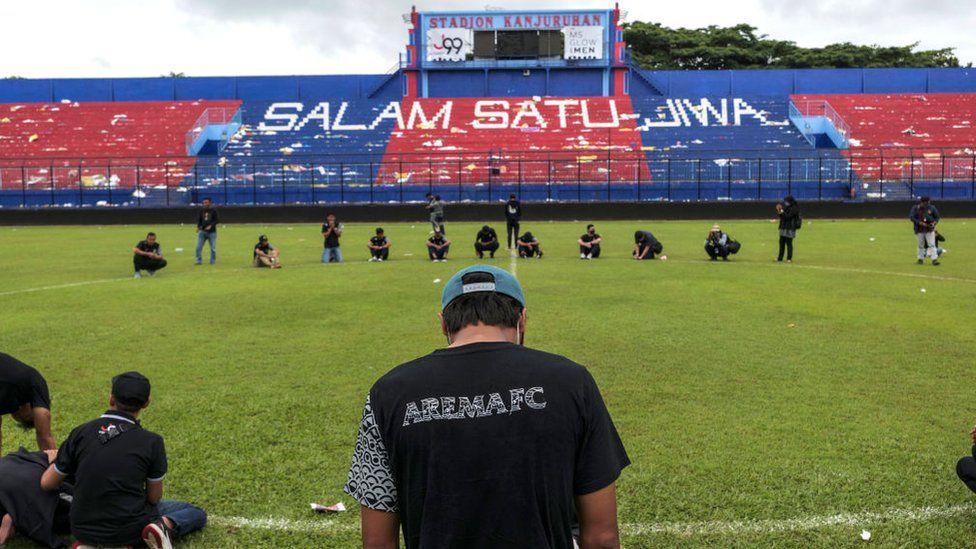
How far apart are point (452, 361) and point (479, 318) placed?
0.70 feet

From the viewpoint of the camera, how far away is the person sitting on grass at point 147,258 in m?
20.2

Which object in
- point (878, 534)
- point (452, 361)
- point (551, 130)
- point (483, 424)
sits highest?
point (551, 130)

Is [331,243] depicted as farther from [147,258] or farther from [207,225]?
[147,258]

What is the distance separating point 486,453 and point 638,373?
767cm

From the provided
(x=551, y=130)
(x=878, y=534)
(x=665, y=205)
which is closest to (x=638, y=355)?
(x=878, y=534)

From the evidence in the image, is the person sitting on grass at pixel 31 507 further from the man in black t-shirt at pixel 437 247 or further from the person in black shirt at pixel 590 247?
the person in black shirt at pixel 590 247

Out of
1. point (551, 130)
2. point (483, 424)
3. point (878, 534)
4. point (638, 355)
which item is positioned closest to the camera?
point (483, 424)

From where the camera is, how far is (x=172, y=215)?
137 feet

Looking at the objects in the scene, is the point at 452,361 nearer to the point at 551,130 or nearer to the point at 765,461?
the point at 765,461

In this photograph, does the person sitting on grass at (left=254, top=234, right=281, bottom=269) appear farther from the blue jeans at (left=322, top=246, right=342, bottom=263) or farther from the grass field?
the blue jeans at (left=322, top=246, right=342, bottom=263)

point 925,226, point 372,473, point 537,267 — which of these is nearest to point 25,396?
point 372,473

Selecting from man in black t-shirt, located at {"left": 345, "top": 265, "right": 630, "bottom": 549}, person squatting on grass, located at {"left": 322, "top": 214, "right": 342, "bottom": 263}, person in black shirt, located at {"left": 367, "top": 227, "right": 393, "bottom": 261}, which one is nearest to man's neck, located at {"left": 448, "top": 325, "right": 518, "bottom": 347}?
man in black t-shirt, located at {"left": 345, "top": 265, "right": 630, "bottom": 549}

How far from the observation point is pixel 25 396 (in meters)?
6.20

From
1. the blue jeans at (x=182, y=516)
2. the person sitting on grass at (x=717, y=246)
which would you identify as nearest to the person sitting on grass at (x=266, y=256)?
the person sitting on grass at (x=717, y=246)
